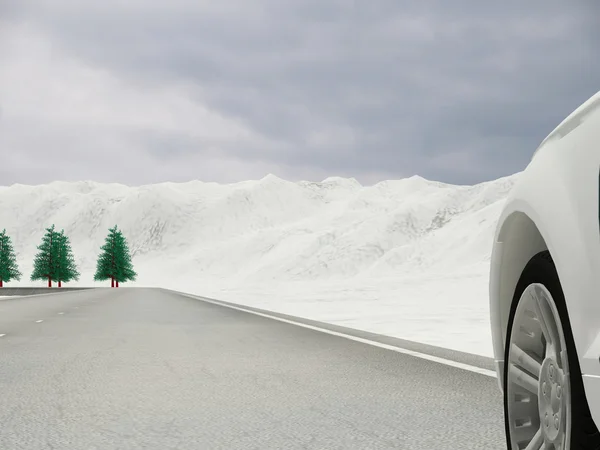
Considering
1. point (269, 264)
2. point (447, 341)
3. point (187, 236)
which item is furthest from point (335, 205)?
point (447, 341)

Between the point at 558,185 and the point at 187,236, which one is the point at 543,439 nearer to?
the point at 558,185

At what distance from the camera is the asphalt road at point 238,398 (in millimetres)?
5914

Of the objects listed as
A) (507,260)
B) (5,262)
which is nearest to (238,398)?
(507,260)

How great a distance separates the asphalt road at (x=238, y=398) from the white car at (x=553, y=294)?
1912 millimetres

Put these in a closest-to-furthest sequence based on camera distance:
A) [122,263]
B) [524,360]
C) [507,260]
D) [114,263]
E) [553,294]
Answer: [553,294] < [524,360] < [507,260] < [114,263] < [122,263]

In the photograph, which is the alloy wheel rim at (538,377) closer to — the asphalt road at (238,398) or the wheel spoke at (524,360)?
the wheel spoke at (524,360)

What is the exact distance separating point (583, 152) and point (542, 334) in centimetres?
93

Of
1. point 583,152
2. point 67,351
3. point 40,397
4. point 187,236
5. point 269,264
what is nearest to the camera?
point 583,152

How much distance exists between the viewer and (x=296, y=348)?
13320mm

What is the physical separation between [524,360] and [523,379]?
0.09 metres

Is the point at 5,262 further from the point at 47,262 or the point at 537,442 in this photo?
the point at 537,442

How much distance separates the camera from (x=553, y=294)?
3.31 m

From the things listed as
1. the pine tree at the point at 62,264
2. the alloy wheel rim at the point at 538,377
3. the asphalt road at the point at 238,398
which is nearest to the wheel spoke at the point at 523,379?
the alloy wheel rim at the point at 538,377

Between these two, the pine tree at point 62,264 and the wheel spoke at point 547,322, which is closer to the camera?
the wheel spoke at point 547,322
